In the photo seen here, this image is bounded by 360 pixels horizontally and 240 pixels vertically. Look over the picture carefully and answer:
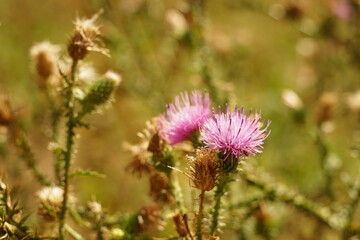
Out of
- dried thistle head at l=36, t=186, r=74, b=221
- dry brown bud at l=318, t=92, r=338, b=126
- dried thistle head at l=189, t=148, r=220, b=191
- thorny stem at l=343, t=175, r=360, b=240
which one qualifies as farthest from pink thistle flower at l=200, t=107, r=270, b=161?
dry brown bud at l=318, t=92, r=338, b=126

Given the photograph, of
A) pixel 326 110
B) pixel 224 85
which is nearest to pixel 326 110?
pixel 326 110

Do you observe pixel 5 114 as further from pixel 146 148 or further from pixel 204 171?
pixel 204 171

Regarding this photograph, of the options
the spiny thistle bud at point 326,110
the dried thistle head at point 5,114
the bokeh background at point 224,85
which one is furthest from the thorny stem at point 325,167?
the dried thistle head at point 5,114

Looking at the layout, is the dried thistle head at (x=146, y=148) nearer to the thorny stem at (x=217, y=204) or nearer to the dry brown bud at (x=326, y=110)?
the thorny stem at (x=217, y=204)

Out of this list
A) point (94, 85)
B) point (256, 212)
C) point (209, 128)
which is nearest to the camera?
point (209, 128)

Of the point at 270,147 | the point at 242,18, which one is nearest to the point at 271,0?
the point at 242,18

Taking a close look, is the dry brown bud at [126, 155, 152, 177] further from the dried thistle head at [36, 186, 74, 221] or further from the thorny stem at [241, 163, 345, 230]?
the thorny stem at [241, 163, 345, 230]

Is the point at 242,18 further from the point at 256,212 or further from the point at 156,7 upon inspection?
the point at 256,212

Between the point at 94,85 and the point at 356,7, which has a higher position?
the point at 356,7
